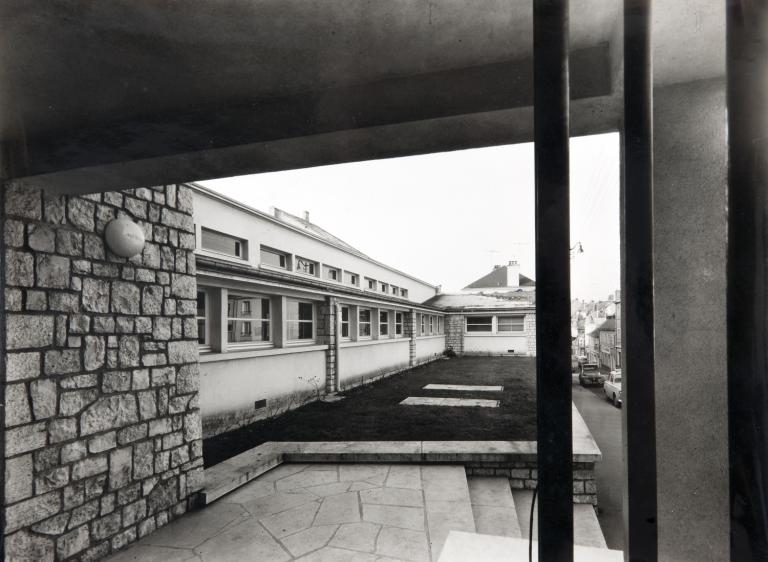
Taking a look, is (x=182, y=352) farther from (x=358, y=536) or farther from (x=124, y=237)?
(x=358, y=536)

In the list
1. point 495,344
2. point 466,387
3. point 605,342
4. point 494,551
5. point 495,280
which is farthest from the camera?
point 495,280

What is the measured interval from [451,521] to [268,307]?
240 inches

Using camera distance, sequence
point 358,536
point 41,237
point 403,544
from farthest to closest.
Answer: point 358,536, point 403,544, point 41,237

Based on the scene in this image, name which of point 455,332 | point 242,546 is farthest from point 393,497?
point 455,332

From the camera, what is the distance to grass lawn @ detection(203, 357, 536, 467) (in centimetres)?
627

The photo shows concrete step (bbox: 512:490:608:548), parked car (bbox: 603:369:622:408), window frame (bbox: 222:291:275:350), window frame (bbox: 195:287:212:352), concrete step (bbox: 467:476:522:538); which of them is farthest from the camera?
parked car (bbox: 603:369:622:408)

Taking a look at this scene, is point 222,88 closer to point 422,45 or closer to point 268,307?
point 422,45

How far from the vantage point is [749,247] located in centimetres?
63

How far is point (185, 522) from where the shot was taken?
3.58 meters

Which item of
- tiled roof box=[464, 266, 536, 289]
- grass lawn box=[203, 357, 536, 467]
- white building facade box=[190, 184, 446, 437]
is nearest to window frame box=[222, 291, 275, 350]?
white building facade box=[190, 184, 446, 437]

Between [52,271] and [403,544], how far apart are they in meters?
3.13

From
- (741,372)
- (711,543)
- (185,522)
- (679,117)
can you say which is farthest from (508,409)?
(741,372)

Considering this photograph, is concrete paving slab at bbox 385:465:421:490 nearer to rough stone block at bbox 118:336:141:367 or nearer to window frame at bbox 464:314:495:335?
rough stone block at bbox 118:336:141:367

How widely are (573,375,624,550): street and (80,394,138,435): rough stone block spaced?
14.4 ft
